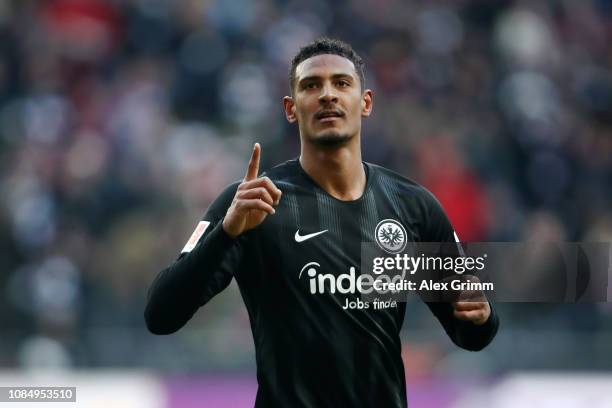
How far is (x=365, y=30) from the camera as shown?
1193 centimetres

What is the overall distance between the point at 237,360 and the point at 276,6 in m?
5.07

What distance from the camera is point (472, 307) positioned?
4352 millimetres

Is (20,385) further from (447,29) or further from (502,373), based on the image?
Answer: (447,29)

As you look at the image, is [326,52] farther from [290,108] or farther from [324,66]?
[290,108]

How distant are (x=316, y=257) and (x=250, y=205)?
1.66 feet

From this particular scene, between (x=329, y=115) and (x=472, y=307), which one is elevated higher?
(x=329, y=115)

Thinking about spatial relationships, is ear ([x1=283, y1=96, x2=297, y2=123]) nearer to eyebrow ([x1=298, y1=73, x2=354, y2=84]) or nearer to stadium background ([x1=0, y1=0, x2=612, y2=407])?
eyebrow ([x1=298, y1=73, x2=354, y2=84])

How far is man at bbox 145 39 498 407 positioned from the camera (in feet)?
13.5

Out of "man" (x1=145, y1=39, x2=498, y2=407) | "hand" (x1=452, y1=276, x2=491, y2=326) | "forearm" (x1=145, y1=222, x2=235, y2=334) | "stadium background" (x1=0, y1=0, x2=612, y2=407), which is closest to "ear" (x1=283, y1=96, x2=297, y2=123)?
"man" (x1=145, y1=39, x2=498, y2=407)

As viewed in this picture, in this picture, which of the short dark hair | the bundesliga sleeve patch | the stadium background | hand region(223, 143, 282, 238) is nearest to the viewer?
hand region(223, 143, 282, 238)

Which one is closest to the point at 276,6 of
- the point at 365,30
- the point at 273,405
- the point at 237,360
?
the point at 365,30

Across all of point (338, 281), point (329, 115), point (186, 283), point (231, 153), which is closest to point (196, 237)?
point (186, 283)

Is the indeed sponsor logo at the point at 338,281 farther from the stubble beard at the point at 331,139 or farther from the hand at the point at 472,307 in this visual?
the stubble beard at the point at 331,139

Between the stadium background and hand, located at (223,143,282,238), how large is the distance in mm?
3984
